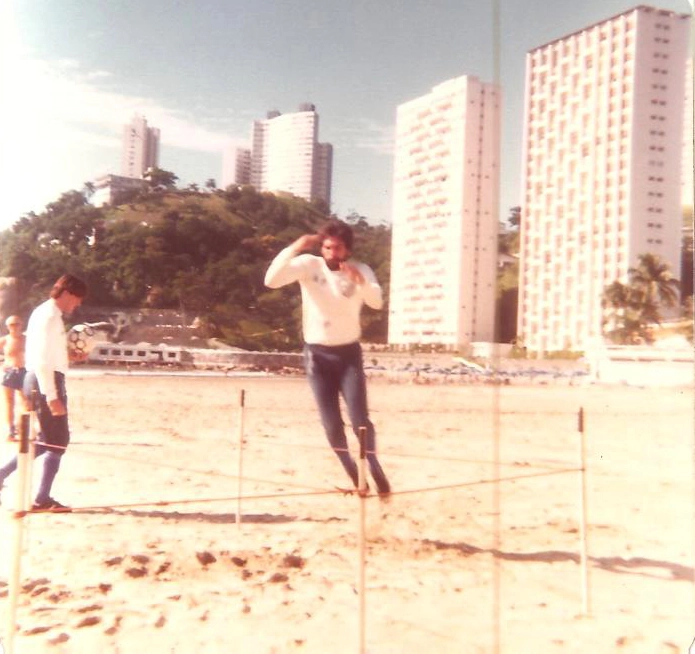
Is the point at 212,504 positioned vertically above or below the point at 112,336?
below

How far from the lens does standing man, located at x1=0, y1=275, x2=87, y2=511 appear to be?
2078mm

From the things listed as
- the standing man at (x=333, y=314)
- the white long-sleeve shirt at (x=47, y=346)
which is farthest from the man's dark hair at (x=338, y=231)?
the white long-sleeve shirt at (x=47, y=346)

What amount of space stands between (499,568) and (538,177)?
1.30 metres

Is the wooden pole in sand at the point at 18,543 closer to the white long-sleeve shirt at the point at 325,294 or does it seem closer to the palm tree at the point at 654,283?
the white long-sleeve shirt at the point at 325,294

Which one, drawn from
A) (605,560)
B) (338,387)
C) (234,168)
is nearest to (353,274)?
(338,387)

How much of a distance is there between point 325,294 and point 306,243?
0.18 meters

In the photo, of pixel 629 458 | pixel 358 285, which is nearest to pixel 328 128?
pixel 358 285

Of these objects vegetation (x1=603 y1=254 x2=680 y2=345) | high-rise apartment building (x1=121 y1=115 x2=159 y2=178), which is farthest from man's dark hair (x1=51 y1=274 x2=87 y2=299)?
vegetation (x1=603 y1=254 x2=680 y2=345)

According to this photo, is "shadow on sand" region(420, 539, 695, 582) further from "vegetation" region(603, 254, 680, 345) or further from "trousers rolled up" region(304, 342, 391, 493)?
"vegetation" region(603, 254, 680, 345)

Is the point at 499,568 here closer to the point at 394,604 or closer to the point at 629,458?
the point at 394,604

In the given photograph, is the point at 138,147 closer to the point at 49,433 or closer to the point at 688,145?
the point at 49,433

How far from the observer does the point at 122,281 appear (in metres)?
2.11

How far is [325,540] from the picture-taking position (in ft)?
7.79

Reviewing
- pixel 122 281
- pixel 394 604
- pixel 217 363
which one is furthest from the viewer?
pixel 217 363
